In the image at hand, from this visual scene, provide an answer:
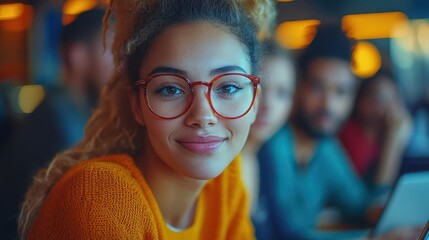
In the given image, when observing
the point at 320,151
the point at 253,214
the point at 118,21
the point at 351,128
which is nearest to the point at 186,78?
the point at 118,21

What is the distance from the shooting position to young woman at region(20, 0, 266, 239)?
826 mm

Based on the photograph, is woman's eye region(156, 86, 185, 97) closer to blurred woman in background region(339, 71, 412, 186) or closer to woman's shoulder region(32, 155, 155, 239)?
woman's shoulder region(32, 155, 155, 239)

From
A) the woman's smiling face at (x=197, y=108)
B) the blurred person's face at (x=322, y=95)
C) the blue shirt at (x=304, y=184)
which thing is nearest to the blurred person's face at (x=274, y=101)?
the blue shirt at (x=304, y=184)

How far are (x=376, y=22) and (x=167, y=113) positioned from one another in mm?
2720

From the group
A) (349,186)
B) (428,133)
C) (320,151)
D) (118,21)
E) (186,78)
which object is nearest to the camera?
(186,78)

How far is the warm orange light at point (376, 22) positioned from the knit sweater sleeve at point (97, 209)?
7.96 feet

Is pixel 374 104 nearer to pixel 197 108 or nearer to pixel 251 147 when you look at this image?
pixel 251 147

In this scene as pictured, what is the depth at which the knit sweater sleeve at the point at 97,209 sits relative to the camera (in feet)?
2.69

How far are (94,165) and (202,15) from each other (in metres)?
0.29

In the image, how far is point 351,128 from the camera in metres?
2.87

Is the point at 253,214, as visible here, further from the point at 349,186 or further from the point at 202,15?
the point at 202,15

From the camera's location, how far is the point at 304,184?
7.32ft

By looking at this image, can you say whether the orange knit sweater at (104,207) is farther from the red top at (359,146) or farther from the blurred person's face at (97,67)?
the red top at (359,146)

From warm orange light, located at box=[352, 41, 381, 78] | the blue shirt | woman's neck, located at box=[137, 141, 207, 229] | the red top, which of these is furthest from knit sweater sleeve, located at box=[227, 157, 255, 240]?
warm orange light, located at box=[352, 41, 381, 78]
